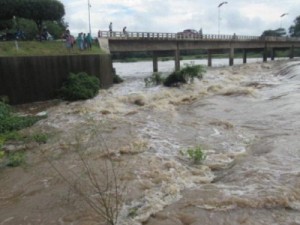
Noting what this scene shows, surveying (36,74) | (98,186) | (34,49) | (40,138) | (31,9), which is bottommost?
(40,138)

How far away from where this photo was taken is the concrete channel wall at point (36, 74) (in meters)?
21.7

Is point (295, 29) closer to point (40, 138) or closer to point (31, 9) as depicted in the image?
point (31, 9)

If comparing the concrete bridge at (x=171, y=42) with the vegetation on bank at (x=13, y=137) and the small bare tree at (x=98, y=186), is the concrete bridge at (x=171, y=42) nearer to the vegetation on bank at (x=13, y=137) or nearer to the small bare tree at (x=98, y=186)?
the vegetation on bank at (x=13, y=137)

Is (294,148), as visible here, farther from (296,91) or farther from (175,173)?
(296,91)

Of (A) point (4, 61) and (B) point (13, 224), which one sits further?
(A) point (4, 61)

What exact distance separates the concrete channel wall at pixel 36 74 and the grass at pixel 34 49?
1.05 metres

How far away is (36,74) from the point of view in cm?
2336

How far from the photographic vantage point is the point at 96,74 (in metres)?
28.5

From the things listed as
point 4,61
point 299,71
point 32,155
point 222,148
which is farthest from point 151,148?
point 299,71

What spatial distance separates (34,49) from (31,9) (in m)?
9.22

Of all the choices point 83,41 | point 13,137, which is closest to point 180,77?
point 83,41

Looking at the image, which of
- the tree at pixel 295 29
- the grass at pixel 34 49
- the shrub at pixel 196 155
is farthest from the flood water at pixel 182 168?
the tree at pixel 295 29

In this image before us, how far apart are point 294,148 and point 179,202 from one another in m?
5.14

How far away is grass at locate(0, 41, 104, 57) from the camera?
2380 cm
